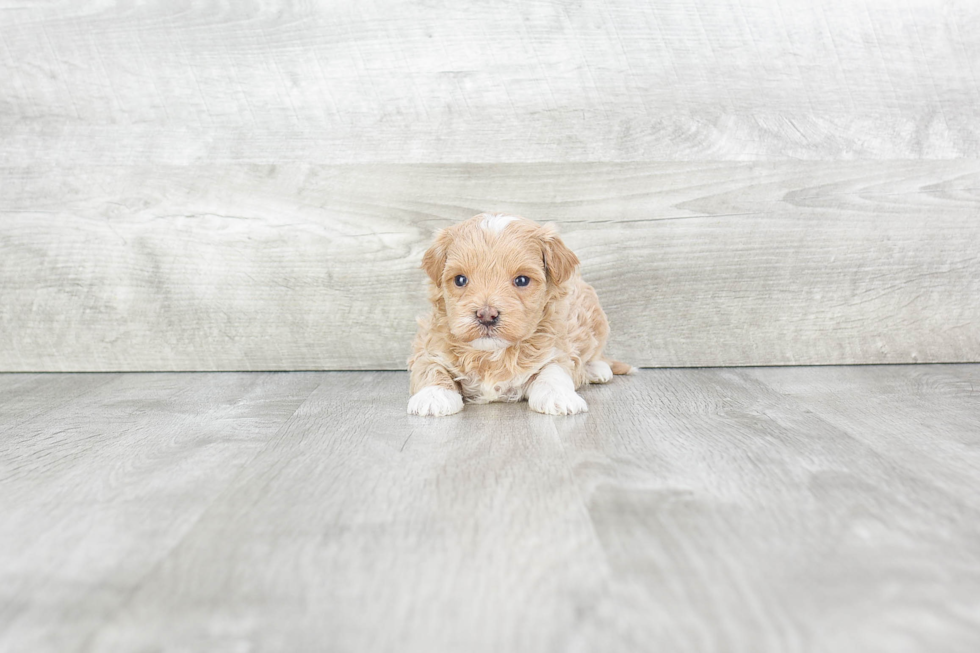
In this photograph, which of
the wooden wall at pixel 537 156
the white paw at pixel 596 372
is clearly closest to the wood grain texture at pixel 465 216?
the wooden wall at pixel 537 156

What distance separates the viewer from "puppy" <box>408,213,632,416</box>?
1.59m

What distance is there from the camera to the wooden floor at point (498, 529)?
72 centimetres

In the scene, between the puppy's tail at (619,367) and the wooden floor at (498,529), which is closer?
the wooden floor at (498,529)

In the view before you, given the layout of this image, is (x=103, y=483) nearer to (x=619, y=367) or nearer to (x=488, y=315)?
(x=488, y=315)

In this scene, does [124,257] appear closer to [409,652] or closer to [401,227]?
[401,227]

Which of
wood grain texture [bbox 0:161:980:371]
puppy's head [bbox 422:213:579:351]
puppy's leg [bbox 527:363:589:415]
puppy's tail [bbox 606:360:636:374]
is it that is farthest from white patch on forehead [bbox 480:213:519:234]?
puppy's tail [bbox 606:360:636:374]

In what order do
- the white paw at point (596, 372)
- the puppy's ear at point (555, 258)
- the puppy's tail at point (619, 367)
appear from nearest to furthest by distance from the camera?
the puppy's ear at point (555, 258)
the white paw at point (596, 372)
the puppy's tail at point (619, 367)

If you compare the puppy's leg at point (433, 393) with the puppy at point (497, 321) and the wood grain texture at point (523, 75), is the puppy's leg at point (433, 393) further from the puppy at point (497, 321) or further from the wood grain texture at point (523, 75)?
the wood grain texture at point (523, 75)

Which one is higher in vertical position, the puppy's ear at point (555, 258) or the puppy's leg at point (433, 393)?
the puppy's ear at point (555, 258)

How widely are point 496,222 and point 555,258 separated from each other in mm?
159

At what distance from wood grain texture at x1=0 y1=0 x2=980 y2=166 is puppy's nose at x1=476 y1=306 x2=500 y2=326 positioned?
0.78 metres

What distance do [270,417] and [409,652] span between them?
1.06 m

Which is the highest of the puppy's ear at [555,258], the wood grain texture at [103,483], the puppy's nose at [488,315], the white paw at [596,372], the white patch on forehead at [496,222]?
the white patch on forehead at [496,222]

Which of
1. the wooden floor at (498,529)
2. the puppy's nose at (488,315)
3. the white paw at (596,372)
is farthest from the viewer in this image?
the white paw at (596,372)
